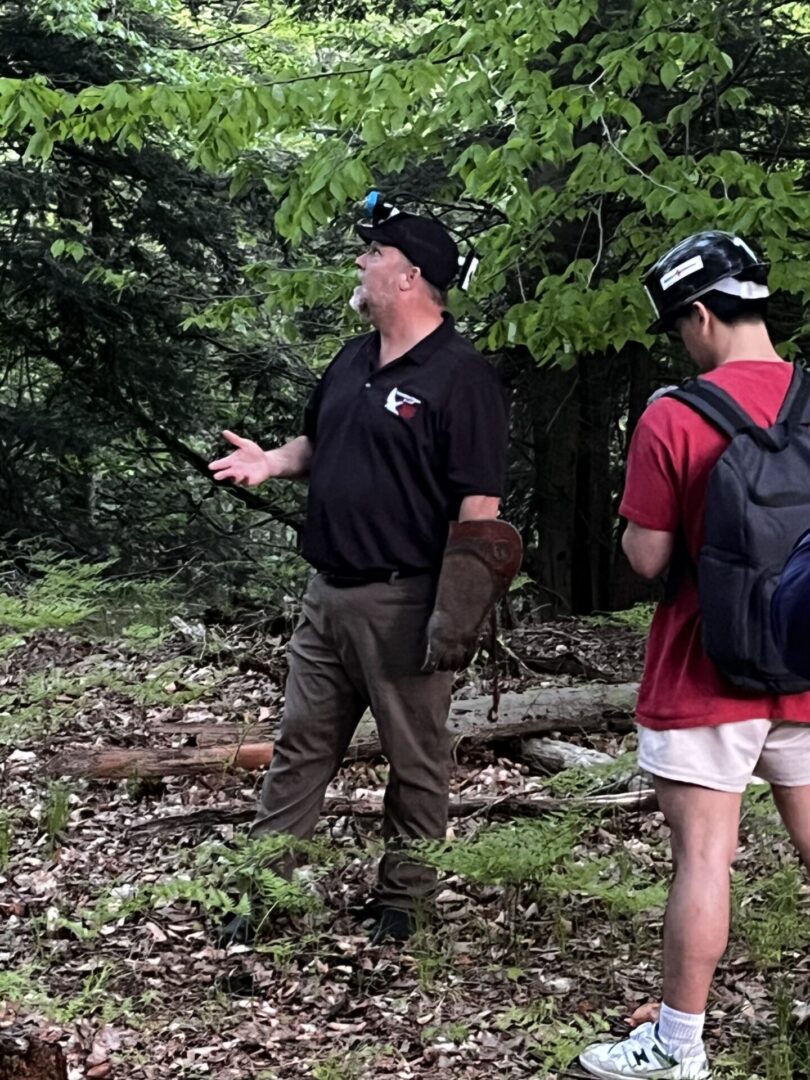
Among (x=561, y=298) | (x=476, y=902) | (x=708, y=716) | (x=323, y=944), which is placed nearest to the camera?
(x=708, y=716)

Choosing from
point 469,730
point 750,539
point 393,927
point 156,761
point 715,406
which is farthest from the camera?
point 469,730

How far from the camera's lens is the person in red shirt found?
3.02m

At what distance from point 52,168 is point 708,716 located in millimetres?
9021

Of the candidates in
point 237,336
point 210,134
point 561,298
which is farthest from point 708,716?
point 237,336

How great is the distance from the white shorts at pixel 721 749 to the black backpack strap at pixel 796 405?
76 cm

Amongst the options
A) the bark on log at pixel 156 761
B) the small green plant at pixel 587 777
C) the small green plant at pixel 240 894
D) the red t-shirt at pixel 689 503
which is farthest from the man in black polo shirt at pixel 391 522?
the bark on log at pixel 156 761

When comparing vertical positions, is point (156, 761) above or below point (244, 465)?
below

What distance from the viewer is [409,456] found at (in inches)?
159

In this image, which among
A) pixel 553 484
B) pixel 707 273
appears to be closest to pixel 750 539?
pixel 707 273

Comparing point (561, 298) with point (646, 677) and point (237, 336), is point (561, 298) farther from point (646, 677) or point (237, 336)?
point (237, 336)

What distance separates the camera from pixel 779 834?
4793mm

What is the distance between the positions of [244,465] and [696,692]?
74.1 inches

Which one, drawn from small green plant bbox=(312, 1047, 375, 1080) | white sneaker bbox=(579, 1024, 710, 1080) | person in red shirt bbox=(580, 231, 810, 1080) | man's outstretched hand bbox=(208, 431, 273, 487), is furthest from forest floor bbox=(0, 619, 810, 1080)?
man's outstretched hand bbox=(208, 431, 273, 487)

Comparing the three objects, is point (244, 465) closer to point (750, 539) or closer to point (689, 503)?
point (689, 503)
